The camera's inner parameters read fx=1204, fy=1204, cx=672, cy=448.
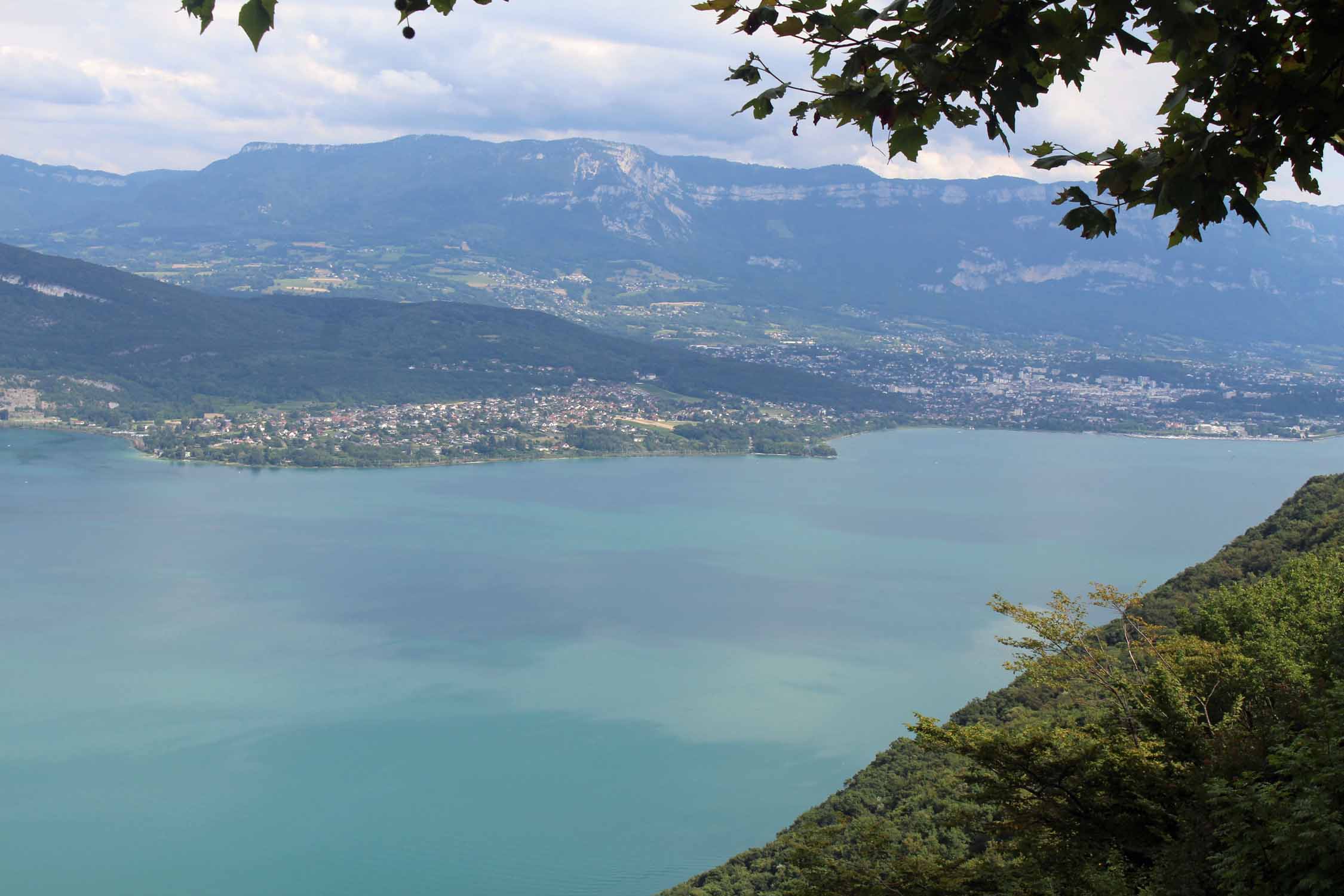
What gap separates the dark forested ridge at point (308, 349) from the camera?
5681 centimetres

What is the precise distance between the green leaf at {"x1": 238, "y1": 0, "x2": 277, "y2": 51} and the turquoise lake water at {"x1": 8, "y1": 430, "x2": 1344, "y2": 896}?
536 inches

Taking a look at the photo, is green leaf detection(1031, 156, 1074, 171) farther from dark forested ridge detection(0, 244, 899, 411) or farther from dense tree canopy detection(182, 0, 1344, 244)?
dark forested ridge detection(0, 244, 899, 411)

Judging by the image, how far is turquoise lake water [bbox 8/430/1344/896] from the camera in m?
15.1

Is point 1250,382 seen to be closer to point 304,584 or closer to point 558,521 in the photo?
point 558,521

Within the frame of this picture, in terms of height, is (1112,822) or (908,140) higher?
(908,140)

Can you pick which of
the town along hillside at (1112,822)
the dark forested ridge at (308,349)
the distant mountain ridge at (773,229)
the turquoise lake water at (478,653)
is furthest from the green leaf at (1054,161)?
the distant mountain ridge at (773,229)

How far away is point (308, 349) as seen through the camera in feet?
208

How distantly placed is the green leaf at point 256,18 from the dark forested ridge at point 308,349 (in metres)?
55.7

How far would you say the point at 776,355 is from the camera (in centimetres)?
7419

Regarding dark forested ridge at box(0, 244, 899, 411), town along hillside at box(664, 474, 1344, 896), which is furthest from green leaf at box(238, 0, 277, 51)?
dark forested ridge at box(0, 244, 899, 411)

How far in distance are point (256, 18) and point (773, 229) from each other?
123 metres

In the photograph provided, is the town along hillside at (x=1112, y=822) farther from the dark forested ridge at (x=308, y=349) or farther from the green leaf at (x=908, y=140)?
the dark forested ridge at (x=308, y=349)

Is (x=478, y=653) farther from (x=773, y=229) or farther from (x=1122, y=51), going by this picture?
(x=773, y=229)

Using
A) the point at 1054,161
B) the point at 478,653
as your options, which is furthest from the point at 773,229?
the point at 1054,161
